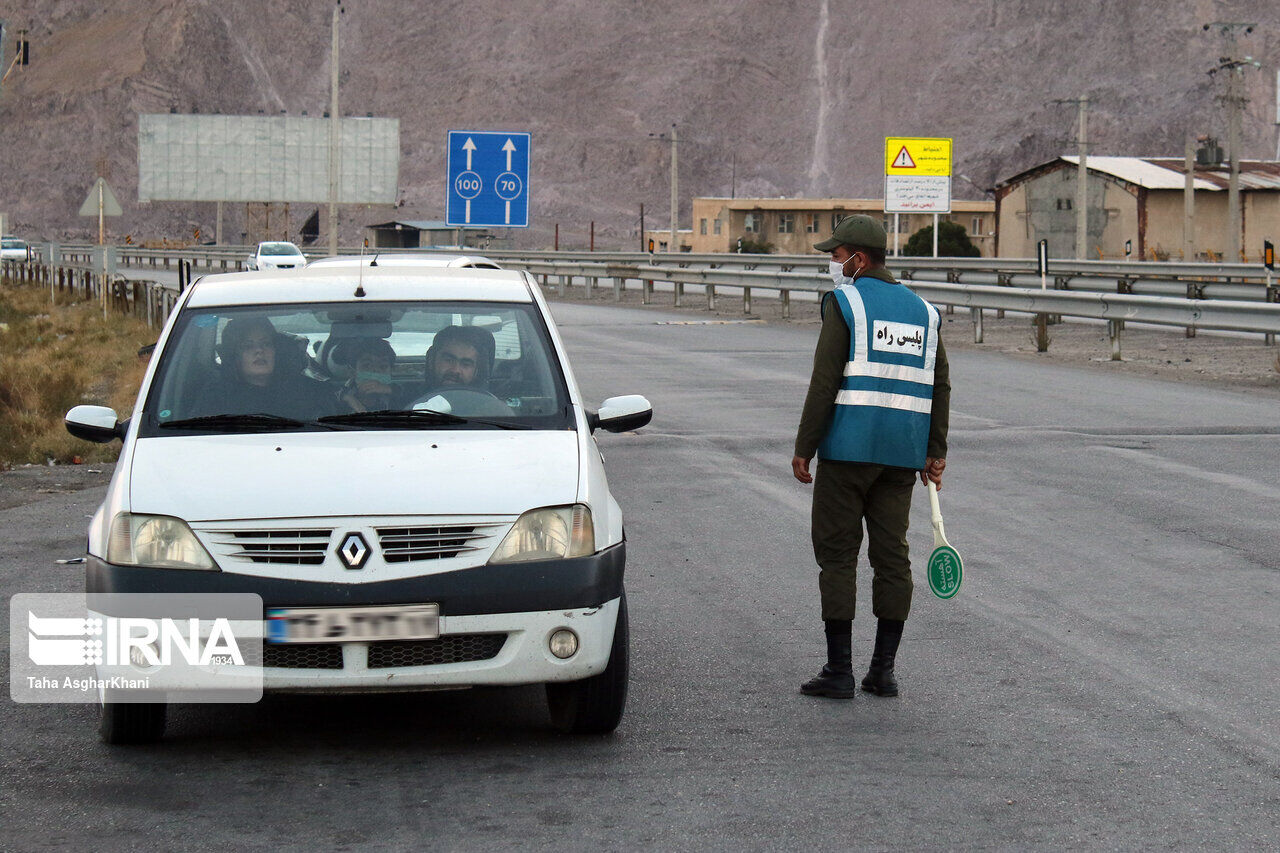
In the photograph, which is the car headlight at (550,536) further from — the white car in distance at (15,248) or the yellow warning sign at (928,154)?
the white car in distance at (15,248)

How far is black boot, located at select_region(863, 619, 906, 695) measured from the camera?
595 cm

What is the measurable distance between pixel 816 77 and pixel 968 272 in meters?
89.2

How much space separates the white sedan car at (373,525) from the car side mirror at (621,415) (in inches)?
10.5

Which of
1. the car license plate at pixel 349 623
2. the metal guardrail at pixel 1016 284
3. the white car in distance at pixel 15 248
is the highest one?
the white car in distance at pixel 15 248

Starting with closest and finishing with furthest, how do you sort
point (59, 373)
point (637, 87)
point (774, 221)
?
1. point (59, 373)
2. point (774, 221)
3. point (637, 87)

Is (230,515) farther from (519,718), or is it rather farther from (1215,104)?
(1215,104)

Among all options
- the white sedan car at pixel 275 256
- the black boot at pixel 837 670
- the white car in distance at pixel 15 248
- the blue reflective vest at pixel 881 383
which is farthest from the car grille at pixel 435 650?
the white car in distance at pixel 15 248

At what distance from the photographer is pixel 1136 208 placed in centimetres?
7494

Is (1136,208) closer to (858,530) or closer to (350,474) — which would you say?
(858,530)

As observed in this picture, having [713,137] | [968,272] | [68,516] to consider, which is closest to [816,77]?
[713,137]

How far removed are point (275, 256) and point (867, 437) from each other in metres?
46.2

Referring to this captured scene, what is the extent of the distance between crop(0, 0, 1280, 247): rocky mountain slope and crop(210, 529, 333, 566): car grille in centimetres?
10977

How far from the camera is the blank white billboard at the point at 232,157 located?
7519 centimetres

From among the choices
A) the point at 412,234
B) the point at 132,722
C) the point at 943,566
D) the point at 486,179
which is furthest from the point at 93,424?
the point at 412,234
